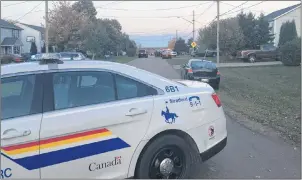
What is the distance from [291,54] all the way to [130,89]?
28241 millimetres

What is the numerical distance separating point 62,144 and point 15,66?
0.98 m

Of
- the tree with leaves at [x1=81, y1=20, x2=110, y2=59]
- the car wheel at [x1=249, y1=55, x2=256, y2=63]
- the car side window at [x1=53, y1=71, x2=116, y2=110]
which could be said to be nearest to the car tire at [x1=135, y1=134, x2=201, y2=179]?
the car side window at [x1=53, y1=71, x2=116, y2=110]

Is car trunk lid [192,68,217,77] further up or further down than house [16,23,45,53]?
further down

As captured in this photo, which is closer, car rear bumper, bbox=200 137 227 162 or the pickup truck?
car rear bumper, bbox=200 137 227 162

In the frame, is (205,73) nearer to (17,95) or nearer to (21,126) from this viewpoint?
(17,95)

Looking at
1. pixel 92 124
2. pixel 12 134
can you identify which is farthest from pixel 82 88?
pixel 12 134

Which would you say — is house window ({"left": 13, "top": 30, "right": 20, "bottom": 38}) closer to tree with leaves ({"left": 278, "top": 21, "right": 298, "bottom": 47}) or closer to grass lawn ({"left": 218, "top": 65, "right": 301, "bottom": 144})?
tree with leaves ({"left": 278, "top": 21, "right": 298, "bottom": 47})

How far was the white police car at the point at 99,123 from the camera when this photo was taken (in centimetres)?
318

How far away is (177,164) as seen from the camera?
157 inches

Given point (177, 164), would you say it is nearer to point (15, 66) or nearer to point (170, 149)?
point (170, 149)

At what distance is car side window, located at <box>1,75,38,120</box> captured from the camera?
3260 mm

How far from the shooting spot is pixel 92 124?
11.1 ft

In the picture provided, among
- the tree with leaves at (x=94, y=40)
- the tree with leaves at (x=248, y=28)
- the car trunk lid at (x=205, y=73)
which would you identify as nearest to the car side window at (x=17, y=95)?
the car trunk lid at (x=205, y=73)

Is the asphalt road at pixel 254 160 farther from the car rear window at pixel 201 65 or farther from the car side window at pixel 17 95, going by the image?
the car rear window at pixel 201 65
